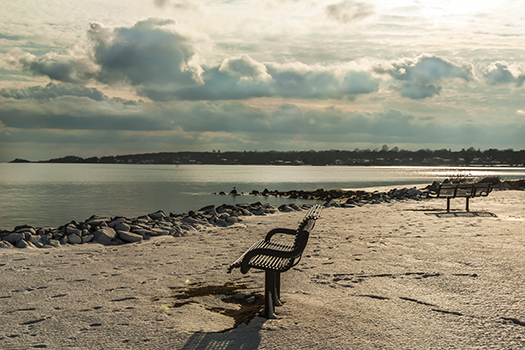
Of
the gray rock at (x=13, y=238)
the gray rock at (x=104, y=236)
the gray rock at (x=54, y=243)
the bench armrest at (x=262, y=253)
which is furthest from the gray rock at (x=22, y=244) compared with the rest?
the bench armrest at (x=262, y=253)

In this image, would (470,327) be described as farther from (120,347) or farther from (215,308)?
(120,347)

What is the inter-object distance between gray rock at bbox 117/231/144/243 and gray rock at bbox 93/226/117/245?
195 millimetres

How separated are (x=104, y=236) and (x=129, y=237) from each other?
0.66 m

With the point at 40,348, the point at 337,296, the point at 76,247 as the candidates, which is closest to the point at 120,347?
the point at 40,348

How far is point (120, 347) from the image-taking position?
13.3 ft

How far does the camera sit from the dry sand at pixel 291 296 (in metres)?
4.21

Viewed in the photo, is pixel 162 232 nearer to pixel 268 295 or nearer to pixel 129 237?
pixel 129 237

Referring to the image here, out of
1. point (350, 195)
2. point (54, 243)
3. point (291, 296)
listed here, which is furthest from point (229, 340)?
point (350, 195)

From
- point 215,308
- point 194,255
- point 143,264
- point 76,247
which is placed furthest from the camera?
point 76,247

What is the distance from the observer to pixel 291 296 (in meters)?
5.55

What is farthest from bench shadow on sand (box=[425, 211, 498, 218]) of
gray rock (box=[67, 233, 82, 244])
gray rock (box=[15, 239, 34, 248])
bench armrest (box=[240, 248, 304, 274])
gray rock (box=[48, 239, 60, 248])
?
gray rock (box=[15, 239, 34, 248])

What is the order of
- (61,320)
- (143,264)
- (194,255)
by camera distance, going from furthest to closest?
(194,255)
(143,264)
(61,320)

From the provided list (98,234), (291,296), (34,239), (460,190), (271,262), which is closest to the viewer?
(271,262)

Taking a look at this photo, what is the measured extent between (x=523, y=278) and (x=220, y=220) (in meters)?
10.0
